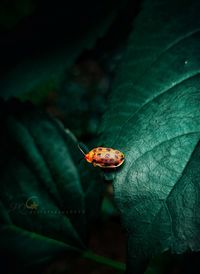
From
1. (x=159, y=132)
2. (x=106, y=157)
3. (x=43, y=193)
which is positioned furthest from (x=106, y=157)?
(x=43, y=193)

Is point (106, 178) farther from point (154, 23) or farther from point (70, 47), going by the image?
point (70, 47)

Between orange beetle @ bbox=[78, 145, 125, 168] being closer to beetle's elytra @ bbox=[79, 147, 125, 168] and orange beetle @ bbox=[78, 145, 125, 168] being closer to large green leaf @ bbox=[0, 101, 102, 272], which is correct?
beetle's elytra @ bbox=[79, 147, 125, 168]

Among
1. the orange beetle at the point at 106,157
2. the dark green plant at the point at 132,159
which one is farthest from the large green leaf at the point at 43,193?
the orange beetle at the point at 106,157

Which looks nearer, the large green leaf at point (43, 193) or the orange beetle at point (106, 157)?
the orange beetle at point (106, 157)

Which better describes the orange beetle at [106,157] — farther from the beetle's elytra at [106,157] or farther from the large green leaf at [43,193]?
the large green leaf at [43,193]
